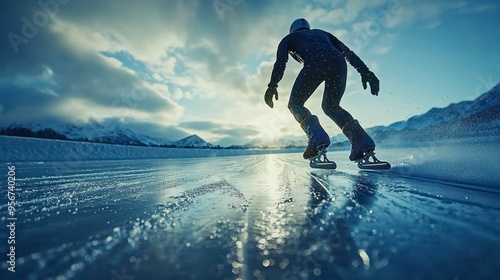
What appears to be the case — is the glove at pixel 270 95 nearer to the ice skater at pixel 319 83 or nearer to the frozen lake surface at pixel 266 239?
the ice skater at pixel 319 83

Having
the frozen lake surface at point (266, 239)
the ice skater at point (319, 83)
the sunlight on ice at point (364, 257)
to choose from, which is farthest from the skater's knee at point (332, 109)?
the sunlight on ice at point (364, 257)

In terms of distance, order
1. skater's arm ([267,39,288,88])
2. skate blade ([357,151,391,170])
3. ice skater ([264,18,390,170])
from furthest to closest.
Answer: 1. skater's arm ([267,39,288,88])
2. ice skater ([264,18,390,170])
3. skate blade ([357,151,391,170])

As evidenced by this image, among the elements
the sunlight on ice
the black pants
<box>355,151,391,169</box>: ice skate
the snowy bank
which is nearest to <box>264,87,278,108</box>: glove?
the black pants

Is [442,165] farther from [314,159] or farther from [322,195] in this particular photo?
[322,195]

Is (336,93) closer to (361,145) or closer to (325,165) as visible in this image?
(361,145)

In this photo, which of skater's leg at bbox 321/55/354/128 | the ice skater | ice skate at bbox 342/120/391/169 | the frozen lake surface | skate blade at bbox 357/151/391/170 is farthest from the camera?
skater's leg at bbox 321/55/354/128

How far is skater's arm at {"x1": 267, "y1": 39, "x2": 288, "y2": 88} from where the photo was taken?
3.43 m

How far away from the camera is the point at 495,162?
2061mm

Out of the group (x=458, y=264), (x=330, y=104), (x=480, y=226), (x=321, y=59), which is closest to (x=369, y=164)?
(x=330, y=104)

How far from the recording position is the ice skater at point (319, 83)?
10.0ft

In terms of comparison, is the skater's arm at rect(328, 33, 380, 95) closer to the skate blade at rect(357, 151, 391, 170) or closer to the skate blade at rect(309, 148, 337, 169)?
the skate blade at rect(357, 151, 391, 170)

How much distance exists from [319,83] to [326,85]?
0.16 m

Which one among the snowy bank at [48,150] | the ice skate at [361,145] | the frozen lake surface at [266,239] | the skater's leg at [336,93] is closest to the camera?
the frozen lake surface at [266,239]

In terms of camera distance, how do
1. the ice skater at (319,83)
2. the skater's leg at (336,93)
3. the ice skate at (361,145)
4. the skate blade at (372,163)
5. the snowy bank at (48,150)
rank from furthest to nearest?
the snowy bank at (48,150), the skater's leg at (336,93), the ice skater at (319,83), the ice skate at (361,145), the skate blade at (372,163)
